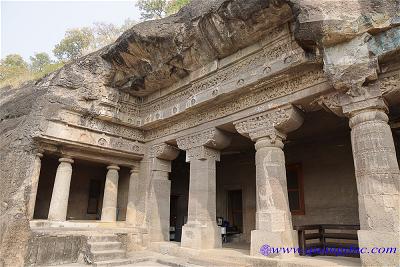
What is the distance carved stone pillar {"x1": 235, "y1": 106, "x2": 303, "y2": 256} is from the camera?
532 centimetres

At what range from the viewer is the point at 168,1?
75.0ft

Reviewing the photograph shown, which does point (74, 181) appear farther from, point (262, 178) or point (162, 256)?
point (262, 178)

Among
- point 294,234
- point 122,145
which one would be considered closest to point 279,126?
point 294,234

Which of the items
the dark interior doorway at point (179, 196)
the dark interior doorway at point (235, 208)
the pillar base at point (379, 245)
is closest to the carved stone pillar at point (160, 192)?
the dark interior doorway at point (235, 208)

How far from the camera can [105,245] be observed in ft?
22.7

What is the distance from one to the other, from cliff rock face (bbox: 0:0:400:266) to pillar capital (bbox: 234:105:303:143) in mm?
1172

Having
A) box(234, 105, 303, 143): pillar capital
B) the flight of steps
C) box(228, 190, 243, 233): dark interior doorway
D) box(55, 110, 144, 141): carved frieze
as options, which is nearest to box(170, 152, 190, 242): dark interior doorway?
box(228, 190, 243, 233): dark interior doorway

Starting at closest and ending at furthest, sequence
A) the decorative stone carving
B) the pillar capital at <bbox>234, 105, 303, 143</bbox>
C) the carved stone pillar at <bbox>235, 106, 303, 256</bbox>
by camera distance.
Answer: the decorative stone carving → the carved stone pillar at <bbox>235, 106, 303, 256</bbox> → the pillar capital at <bbox>234, 105, 303, 143</bbox>

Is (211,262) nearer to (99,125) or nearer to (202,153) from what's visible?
(202,153)

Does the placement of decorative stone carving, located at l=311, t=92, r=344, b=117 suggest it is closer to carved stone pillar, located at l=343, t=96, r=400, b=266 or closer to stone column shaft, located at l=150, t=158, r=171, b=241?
carved stone pillar, located at l=343, t=96, r=400, b=266

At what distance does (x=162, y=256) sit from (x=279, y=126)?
168 inches

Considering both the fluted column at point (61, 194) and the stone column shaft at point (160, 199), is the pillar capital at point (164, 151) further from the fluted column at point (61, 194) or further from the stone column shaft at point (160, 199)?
the fluted column at point (61, 194)

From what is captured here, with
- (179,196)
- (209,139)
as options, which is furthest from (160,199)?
(179,196)

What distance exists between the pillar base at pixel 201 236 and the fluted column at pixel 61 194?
11.1 ft
